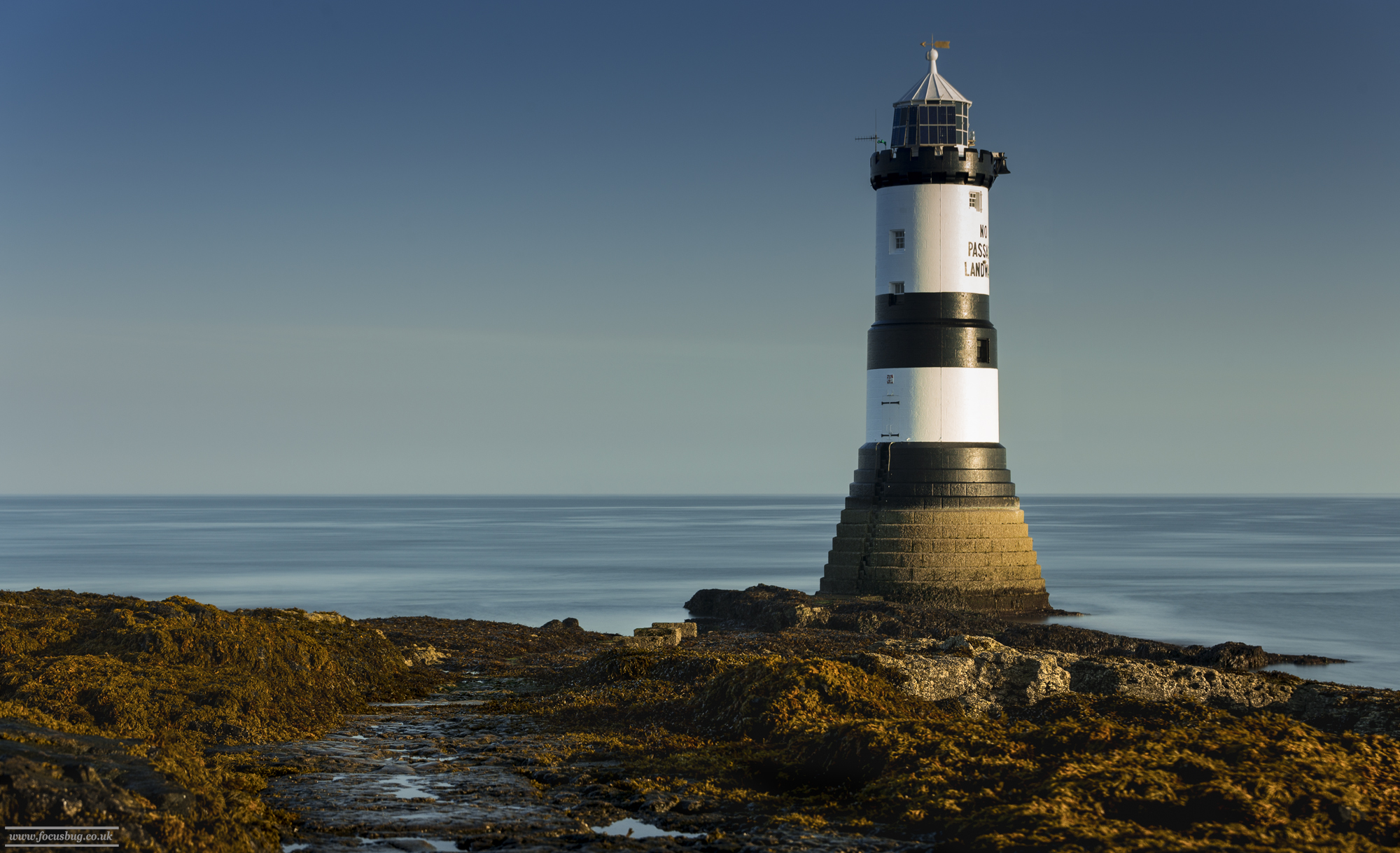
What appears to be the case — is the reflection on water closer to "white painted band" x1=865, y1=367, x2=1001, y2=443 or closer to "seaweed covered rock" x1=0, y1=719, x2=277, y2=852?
"white painted band" x1=865, y1=367, x2=1001, y2=443

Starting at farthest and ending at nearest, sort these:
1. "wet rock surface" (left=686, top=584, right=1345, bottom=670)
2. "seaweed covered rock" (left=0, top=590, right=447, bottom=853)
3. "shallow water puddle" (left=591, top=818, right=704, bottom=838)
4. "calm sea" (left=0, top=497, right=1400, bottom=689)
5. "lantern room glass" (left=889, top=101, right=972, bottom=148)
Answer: "calm sea" (left=0, top=497, right=1400, bottom=689)
"lantern room glass" (left=889, top=101, right=972, bottom=148)
"wet rock surface" (left=686, top=584, right=1345, bottom=670)
"shallow water puddle" (left=591, top=818, right=704, bottom=838)
"seaweed covered rock" (left=0, top=590, right=447, bottom=853)

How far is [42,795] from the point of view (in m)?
9.44

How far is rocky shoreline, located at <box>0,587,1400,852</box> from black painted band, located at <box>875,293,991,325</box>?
43.3 ft

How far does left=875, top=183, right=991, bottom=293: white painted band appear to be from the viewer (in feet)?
108

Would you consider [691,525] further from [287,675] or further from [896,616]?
[287,675]

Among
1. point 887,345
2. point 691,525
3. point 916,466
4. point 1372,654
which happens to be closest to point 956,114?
point 887,345

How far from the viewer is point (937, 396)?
108 ft

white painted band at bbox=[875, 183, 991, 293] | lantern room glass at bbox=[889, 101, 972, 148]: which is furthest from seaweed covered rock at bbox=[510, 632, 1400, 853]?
lantern room glass at bbox=[889, 101, 972, 148]

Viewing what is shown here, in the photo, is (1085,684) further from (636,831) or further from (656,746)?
(636,831)

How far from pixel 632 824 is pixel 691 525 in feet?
409

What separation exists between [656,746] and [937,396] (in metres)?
20.3

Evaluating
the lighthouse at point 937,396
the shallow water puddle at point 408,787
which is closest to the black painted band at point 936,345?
the lighthouse at point 937,396

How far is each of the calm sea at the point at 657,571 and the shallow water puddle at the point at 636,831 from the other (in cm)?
2179

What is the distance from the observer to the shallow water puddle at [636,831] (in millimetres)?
10820
